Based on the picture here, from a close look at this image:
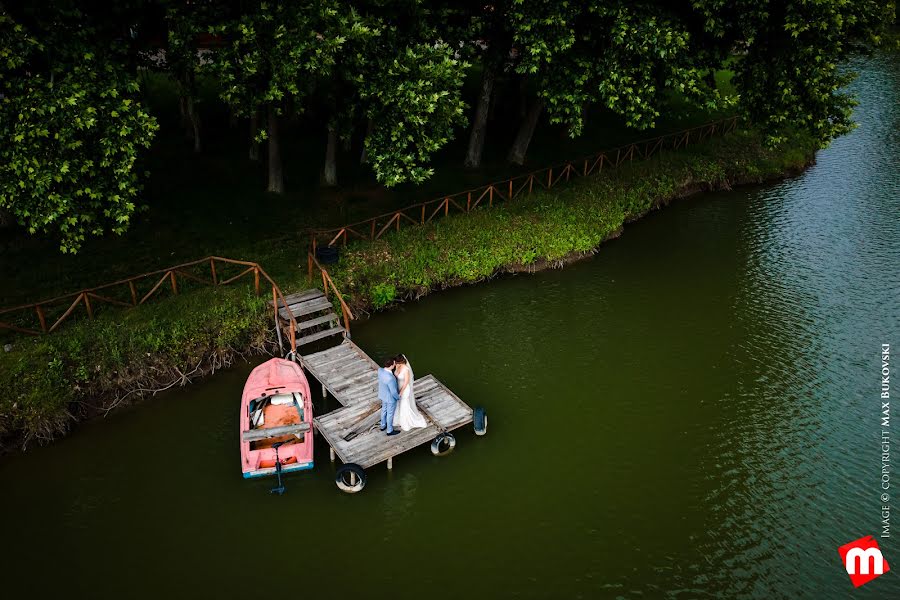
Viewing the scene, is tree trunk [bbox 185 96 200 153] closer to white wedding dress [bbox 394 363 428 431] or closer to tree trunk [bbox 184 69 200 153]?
tree trunk [bbox 184 69 200 153]

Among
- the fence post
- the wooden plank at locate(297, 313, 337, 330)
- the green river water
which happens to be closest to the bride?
the green river water

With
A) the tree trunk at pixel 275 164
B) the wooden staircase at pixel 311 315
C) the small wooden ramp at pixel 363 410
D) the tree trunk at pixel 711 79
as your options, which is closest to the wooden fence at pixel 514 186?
the wooden staircase at pixel 311 315

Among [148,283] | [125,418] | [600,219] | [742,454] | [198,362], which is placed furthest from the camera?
[600,219]

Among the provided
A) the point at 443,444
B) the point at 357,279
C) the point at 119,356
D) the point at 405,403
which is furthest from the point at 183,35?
Result: the point at 443,444

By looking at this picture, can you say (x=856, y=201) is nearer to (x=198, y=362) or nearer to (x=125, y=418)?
(x=198, y=362)

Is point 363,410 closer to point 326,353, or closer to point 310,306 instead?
point 326,353

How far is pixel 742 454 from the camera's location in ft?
48.1

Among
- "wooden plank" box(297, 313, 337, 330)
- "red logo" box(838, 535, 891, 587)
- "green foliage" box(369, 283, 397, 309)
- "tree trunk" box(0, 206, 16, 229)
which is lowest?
"red logo" box(838, 535, 891, 587)

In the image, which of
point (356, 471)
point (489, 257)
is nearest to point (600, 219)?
point (489, 257)

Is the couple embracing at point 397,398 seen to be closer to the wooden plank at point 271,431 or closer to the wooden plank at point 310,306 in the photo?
the wooden plank at point 271,431

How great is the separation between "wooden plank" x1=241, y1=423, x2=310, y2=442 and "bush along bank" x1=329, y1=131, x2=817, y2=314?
661 cm

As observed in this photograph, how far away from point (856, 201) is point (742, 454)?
714 inches

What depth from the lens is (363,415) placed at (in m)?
15.0

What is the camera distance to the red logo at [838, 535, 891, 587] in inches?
465
